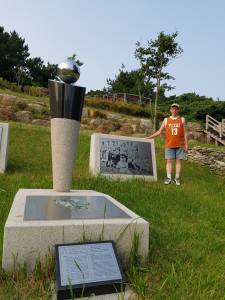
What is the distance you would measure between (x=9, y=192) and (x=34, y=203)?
1632 mm

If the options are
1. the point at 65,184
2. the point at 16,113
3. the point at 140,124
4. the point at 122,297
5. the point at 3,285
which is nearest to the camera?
the point at 122,297

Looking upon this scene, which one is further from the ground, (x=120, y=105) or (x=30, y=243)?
(x=120, y=105)

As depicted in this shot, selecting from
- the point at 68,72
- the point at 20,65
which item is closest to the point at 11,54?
the point at 20,65

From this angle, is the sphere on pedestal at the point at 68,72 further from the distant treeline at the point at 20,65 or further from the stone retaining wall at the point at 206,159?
the distant treeline at the point at 20,65

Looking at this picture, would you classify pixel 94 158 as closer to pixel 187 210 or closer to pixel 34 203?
pixel 187 210

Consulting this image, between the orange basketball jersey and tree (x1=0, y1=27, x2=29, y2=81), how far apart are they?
29997 millimetres

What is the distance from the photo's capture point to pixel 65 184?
473 cm

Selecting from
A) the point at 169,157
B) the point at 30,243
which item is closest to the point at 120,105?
the point at 169,157

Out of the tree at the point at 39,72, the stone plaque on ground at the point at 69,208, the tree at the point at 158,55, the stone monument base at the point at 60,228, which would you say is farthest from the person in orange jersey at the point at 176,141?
the tree at the point at 39,72

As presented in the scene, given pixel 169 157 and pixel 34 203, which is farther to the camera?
pixel 169 157

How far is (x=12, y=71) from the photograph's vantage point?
35.1 m

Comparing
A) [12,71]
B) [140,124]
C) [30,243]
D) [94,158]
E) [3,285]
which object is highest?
[12,71]

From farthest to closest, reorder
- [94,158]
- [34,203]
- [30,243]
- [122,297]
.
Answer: [94,158], [34,203], [30,243], [122,297]

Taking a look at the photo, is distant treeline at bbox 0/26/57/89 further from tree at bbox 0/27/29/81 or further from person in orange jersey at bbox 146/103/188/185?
person in orange jersey at bbox 146/103/188/185
